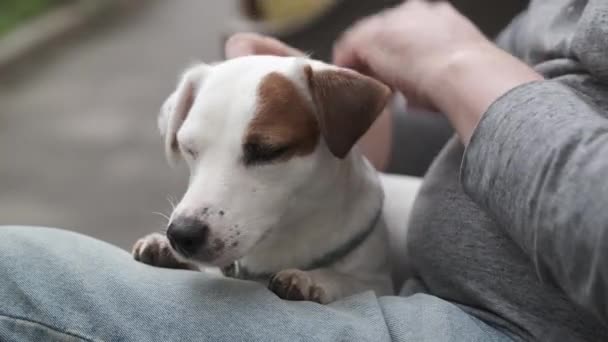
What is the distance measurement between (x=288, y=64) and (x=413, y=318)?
326mm

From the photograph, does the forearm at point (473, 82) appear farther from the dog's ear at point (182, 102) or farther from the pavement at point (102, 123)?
the pavement at point (102, 123)

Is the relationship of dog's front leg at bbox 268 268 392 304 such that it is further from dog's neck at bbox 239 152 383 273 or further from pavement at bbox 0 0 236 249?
pavement at bbox 0 0 236 249

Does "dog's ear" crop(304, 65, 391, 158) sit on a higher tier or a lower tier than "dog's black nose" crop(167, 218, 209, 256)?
higher

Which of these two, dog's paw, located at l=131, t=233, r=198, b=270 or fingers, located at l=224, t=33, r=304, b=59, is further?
fingers, located at l=224, t=33, r=304, b=59

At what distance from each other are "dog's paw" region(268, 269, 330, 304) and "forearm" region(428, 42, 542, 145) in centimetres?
22

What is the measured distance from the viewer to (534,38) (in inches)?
35.2

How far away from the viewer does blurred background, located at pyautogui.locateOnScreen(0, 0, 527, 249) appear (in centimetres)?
190

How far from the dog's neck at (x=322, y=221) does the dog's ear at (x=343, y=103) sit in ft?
0.20

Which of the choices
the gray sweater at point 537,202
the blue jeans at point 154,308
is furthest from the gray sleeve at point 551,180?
the blue jeans at point 154,308

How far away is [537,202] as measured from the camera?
553mm

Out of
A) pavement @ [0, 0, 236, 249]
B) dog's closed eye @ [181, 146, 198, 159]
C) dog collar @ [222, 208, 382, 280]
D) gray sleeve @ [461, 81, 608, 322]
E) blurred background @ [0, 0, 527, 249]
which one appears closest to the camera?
gray sleeve @ [461, 81, 608, 322]

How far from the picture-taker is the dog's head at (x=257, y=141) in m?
0.75

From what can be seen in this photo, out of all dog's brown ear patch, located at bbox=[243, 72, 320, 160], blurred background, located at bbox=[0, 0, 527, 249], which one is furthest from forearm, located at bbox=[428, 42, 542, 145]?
blurred background, located at bbox=[0, 0, 527, 249]

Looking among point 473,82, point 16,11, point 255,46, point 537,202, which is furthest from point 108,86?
point 537,202
